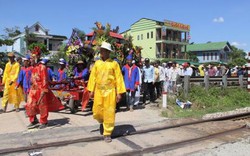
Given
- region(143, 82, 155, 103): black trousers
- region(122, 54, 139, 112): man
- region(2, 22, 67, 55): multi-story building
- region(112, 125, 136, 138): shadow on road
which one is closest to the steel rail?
region(112, 125, 136, 138): shadow on road

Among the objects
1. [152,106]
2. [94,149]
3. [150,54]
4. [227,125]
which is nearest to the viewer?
[94,149]

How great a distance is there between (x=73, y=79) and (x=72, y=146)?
4104mm

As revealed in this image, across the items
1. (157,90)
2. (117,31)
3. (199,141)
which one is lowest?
(199,141)

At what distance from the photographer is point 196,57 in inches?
2313

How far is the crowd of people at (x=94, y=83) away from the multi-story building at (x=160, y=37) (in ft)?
112

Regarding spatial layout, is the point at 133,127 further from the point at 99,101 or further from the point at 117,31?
the point at 117,31

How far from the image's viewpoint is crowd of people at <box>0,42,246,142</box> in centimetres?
646

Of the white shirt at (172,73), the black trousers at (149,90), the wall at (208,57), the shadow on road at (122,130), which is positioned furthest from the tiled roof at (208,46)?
the shadow on road at (122,130)

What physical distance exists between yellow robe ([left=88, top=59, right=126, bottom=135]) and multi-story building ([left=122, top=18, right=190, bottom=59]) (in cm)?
4290

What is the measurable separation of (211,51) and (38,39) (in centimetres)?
3490

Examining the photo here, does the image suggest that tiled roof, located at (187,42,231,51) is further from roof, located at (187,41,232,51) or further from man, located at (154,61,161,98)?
man, located at (154,61,161,98)

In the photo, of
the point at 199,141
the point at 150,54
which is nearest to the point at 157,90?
the point at 199,141

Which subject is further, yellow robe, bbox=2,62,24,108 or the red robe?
yellow robe, bbox=2,62,24,108

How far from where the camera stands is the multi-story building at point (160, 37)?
49469 mm
